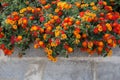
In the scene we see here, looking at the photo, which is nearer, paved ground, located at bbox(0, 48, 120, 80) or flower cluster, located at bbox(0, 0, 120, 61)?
flower cluster, located at bbox(0, 0, 120, 61)

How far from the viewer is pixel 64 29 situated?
117 inches

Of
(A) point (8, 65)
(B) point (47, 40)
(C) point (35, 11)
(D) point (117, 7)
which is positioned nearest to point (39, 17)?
(C) point (35, 11)

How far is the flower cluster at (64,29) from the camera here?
2982 mm

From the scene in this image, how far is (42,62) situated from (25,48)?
21 centimetres

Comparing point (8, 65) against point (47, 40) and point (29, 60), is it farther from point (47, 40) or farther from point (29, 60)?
point (47, 40)

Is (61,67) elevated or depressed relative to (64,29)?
depressed

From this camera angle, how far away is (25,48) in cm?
321

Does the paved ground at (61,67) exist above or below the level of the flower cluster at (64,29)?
below

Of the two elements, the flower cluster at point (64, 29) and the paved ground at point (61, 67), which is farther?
the paved ground at point (61, 67)

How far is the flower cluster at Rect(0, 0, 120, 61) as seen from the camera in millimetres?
2982

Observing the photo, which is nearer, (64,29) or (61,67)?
(64,29)

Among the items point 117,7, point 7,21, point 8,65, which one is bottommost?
point 8,65

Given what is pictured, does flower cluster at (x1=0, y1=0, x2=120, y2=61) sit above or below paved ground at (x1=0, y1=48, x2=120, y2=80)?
above

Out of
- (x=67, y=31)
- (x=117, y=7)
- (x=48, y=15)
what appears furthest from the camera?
(x=117, y=7)
